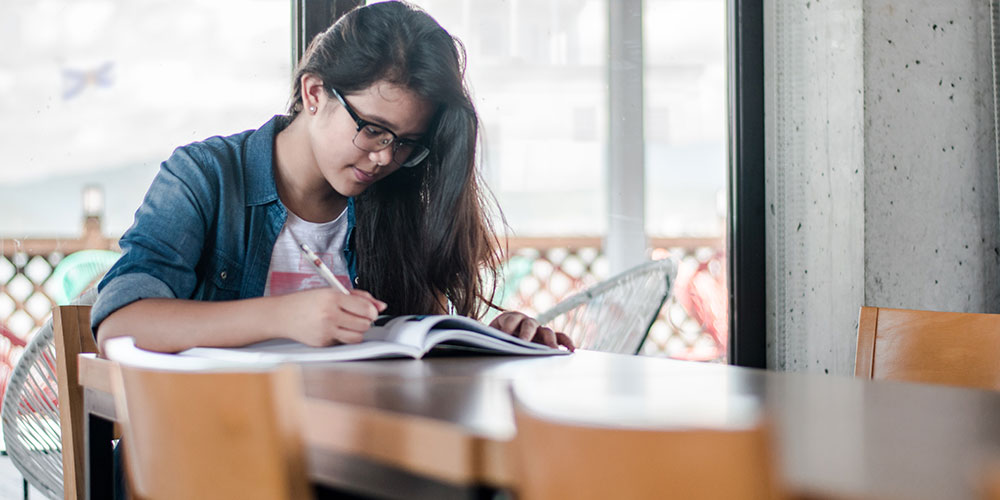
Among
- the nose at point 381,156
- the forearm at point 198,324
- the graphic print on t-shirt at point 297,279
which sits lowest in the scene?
the forearm at point 198,324

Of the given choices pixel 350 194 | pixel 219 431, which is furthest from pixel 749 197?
pixel 219 431

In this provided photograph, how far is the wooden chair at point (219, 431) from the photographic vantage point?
0.48 meters

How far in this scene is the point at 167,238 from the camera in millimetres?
1117

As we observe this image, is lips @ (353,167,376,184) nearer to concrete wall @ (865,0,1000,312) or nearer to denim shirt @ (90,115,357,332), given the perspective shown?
denim shirt @ (90,115,357,332)

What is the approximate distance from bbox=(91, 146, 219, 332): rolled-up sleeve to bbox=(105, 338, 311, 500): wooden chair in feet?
1.54

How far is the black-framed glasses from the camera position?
4.33 feet

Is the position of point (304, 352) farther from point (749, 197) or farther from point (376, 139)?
point (749, 197)

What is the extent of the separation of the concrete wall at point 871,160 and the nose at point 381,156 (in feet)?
3.77

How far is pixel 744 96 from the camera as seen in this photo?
7.07ft

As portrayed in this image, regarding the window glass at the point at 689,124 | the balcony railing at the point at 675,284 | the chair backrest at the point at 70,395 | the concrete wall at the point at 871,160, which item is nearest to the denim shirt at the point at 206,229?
the chair backrest at the point at 70,395

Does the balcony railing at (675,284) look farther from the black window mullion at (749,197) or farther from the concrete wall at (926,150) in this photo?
the concrete wall at (926,150)

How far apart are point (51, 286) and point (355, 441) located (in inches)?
53.6

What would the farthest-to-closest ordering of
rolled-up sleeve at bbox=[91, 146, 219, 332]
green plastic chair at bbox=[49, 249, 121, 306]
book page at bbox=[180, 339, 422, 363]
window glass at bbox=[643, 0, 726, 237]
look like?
window glass at bbox=[643, 0, 726, 237] → green plastic chair at bbox=[49, 249, 121, 306] → rolled-up sleeve at bbox=[91, 146, 219, 332] → book page at bbox=[180, 339, 422, 363]

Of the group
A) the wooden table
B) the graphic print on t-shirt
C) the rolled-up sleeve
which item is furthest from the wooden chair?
the graphic print on t-shirt
